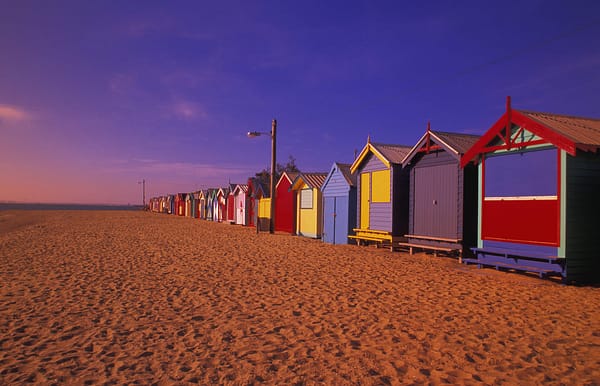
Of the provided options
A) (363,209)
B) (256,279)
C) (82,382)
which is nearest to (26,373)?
(82,382)

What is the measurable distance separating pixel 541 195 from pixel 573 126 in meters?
2.03

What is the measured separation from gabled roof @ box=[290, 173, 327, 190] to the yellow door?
4402mm

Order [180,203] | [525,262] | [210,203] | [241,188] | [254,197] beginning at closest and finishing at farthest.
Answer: [525,262] → [254,197] → [241,188] → [210,203] → [180,203]

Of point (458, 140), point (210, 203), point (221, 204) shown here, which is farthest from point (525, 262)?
point (210, 203)

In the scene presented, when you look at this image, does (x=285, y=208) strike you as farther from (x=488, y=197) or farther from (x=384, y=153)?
(x=488, y=197)

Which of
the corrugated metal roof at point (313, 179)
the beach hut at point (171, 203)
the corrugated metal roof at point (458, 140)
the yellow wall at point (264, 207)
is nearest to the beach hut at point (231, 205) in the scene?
the yellow wall at point (264, 207)

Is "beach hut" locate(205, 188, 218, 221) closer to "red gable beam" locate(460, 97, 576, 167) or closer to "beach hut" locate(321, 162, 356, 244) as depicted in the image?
"beach hut" locate(321, 162, 356, 244)

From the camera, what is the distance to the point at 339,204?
1908 centimetres

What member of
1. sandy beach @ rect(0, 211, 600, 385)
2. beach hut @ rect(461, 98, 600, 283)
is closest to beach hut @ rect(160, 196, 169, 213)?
sandy beach @ rect(0, 211, 600, 385)

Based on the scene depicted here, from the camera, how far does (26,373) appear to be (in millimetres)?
4172

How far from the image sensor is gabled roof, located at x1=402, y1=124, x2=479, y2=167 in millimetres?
12587

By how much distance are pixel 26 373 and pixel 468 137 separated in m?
13.6

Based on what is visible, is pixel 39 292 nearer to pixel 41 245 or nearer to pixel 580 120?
pixel 41 245

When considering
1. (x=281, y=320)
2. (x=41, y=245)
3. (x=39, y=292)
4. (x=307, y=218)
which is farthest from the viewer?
(x=307, y=218)
